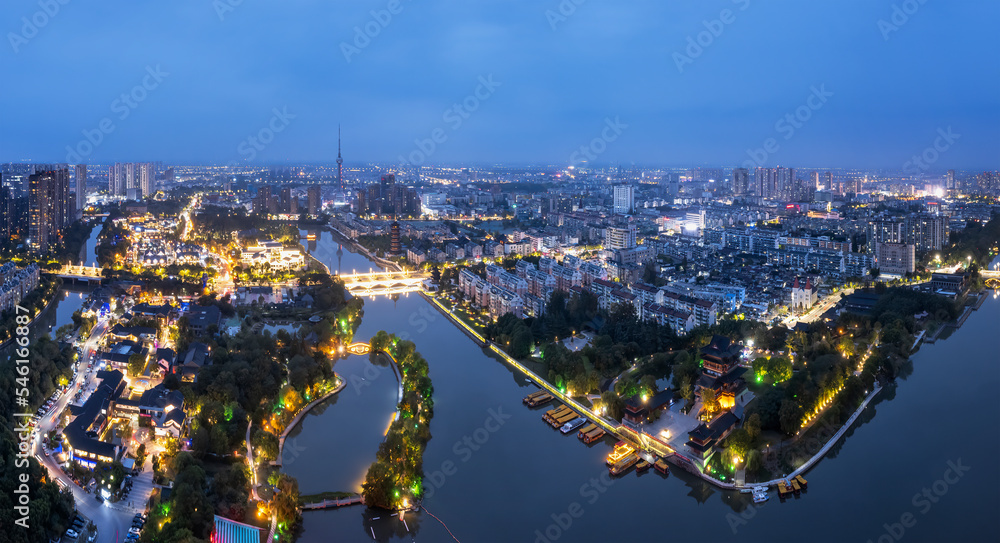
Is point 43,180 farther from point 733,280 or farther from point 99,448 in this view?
point 733,280

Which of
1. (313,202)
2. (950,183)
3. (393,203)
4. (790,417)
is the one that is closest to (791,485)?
(790,417)

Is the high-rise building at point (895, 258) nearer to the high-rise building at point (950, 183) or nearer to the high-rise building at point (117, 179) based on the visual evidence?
the high-rise building at point (950, 183)

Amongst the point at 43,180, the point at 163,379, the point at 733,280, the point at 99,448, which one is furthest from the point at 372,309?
the point at 43,180

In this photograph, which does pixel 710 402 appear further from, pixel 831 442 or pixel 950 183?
pixel 950 183

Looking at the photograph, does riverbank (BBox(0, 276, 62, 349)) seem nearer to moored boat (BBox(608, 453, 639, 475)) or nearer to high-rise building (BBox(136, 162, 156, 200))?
moored boat (BBox(608, 453, 639, 475))

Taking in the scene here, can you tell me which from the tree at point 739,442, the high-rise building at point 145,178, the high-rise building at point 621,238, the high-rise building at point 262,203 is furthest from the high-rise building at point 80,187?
the tree at point 739,442

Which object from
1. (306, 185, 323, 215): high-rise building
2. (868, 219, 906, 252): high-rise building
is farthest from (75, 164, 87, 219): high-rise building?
(868, 219, 906, 252): high-rise building
